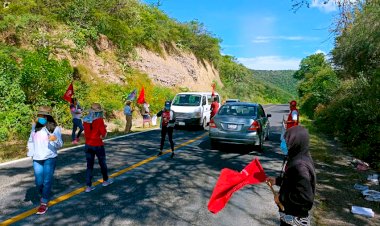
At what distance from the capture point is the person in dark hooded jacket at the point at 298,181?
3.10 meters

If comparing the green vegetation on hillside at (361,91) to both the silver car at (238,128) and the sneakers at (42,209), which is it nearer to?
the silver car at (238,128)

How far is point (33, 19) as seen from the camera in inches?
738

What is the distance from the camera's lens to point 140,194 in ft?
21.0

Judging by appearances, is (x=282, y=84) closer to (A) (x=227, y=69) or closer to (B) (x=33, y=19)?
(A) (x=227, y=69)

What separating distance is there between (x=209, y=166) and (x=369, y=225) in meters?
4.35

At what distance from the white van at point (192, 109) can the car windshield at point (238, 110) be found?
18.7 ft

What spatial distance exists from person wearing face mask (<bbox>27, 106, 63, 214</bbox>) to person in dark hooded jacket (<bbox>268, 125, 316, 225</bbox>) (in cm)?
390

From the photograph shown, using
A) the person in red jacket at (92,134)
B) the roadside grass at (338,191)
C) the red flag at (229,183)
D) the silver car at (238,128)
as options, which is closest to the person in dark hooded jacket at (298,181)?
the red flag at (229,183)

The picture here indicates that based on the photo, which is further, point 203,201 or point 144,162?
point 144,162

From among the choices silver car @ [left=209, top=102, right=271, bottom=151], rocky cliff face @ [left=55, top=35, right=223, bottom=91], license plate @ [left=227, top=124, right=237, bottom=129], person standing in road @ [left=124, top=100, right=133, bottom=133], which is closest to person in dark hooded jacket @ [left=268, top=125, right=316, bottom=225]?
silver car @ [left=209, top=102, right=271, bottom=151]

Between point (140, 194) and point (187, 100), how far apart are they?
42.0ft

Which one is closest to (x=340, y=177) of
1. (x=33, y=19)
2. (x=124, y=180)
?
(x=124, y=180)

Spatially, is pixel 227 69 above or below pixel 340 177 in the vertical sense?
above

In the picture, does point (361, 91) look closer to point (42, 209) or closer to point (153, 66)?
point (42, 209)
